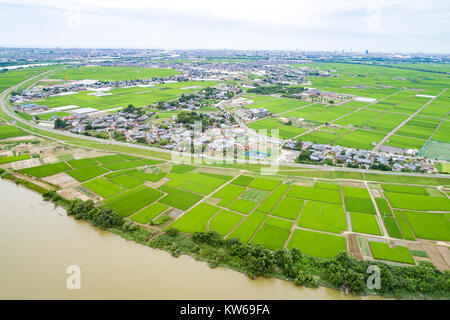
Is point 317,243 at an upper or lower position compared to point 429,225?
lower

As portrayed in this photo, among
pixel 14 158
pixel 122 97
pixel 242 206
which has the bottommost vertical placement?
pixel 242 206

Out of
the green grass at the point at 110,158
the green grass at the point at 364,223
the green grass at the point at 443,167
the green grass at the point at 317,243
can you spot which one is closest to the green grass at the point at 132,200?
the green grass at the point at 110,158

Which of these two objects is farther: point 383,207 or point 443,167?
point 443,167

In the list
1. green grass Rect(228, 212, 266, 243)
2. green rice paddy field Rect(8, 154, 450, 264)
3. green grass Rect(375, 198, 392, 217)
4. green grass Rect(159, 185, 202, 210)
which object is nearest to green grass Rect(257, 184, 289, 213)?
green rice paddy field Rect(8, 154, 450, 264)

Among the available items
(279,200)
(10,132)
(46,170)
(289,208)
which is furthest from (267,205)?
(10,132)

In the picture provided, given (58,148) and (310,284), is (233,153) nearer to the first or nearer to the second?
(310,284)

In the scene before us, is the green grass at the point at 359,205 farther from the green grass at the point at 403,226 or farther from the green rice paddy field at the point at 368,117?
the green rice paddy field at the point at 368,117

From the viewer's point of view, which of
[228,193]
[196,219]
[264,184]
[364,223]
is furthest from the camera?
[264,184]

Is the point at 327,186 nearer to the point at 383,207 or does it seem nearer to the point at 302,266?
the point at 383,207

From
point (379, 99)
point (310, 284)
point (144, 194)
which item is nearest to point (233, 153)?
point (144, 194)
